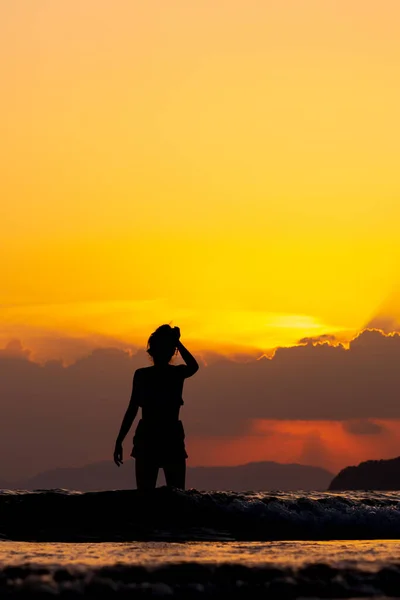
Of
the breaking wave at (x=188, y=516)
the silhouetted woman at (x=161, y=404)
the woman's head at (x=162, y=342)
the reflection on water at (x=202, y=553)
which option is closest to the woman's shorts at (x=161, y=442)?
the silhouetted woman at (x=161, y=404)

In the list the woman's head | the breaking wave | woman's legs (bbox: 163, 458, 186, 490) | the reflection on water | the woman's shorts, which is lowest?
the reflection on water

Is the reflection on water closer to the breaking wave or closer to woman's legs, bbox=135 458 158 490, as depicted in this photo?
the breaking wave

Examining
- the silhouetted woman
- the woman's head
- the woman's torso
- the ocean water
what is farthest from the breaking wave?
the woman's head

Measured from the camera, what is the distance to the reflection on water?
9.41 m

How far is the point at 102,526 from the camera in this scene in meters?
13.6

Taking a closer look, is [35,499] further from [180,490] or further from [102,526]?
[180,490]

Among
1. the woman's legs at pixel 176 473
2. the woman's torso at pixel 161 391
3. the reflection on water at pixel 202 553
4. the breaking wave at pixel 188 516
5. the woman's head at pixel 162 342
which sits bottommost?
the reflection on water at pixel 202 553

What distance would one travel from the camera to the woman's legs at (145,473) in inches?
500

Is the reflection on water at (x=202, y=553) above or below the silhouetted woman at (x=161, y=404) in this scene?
below

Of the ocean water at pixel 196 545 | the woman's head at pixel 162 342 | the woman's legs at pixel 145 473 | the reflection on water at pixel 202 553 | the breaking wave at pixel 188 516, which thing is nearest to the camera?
the ocean water at pixel 196 545

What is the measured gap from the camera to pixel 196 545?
11.4m

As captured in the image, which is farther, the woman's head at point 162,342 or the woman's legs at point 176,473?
the woman's legs at point 176,473

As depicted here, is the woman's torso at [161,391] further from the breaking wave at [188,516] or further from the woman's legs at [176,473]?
the breaking wave at [188,516]

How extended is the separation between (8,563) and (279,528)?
6.42m
